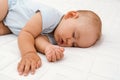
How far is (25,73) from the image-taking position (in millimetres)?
647

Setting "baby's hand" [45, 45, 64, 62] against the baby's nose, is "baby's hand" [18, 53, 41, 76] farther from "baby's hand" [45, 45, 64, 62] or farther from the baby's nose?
the baby's nose

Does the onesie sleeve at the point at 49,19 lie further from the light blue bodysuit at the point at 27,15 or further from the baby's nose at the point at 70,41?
the baby's nose at the point at 70,41

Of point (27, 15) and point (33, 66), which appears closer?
point (33, 66)

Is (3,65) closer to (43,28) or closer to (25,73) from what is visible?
(25,73)

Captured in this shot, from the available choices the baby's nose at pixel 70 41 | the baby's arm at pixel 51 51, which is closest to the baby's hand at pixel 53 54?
the baby's arm at pixel 51 51

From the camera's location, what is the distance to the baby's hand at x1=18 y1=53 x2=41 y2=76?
66cm

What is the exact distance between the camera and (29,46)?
78 centimetres

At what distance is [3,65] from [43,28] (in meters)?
0.29

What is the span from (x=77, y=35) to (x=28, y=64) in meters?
0.29

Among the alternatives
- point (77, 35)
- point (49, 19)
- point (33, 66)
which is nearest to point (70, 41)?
point (77, 35)

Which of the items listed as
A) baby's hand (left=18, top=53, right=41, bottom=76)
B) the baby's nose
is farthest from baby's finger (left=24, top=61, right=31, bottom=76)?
the baby's nose

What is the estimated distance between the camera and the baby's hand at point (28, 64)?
0.66 meters

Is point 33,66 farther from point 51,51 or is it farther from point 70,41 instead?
point 70,41

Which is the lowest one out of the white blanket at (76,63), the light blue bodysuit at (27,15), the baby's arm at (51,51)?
the white blanket at (76,63)
